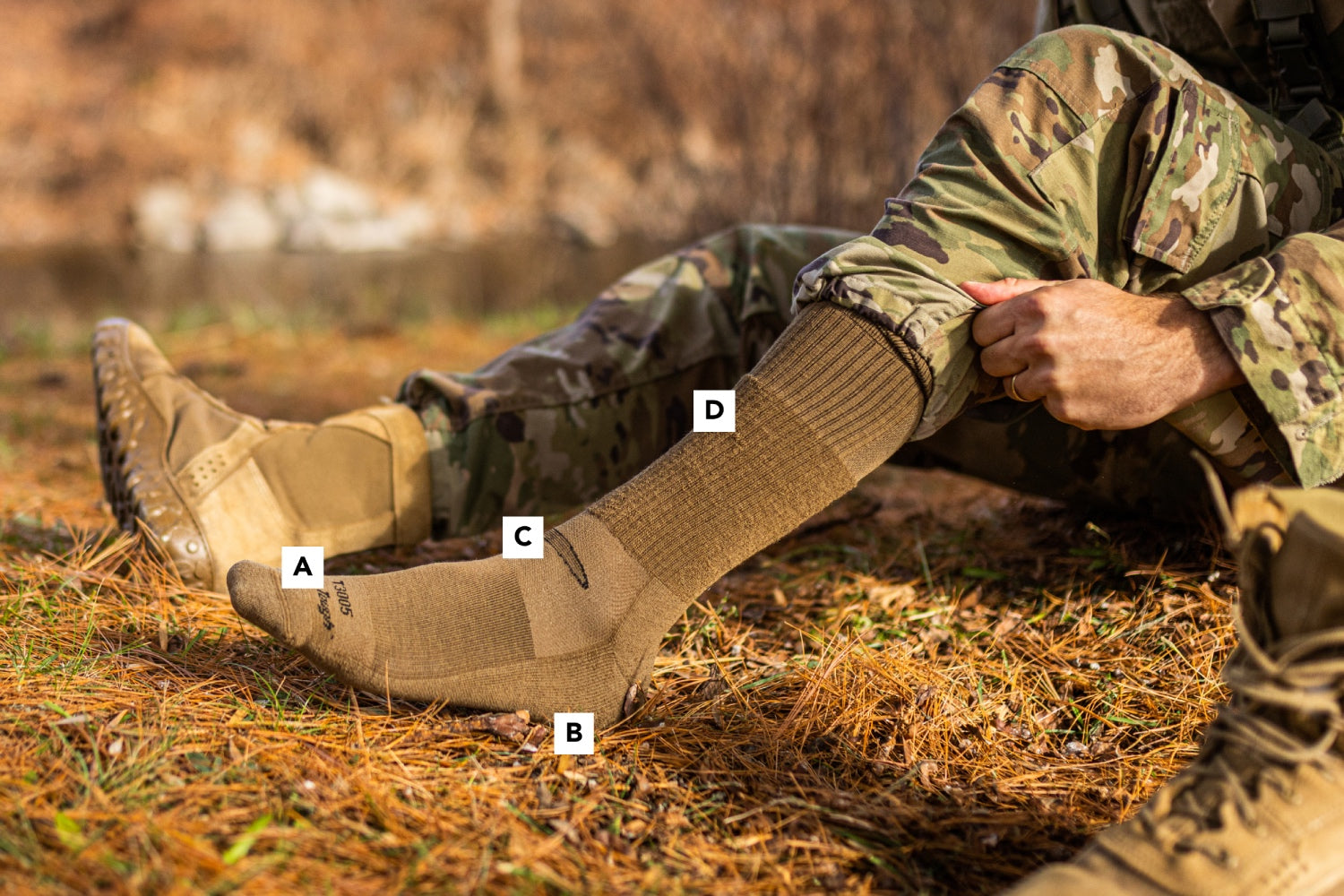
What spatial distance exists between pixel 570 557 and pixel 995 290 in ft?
1.89

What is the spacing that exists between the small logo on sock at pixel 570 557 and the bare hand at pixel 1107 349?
1.72 feet

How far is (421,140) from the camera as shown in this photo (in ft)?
40.2

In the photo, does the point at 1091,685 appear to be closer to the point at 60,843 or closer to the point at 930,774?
the point at 930,774

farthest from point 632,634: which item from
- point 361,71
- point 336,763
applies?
point 361,71

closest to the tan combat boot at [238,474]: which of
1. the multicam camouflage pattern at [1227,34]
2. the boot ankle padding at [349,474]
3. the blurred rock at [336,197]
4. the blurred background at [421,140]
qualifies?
A: the boot ankle padding at [349,474]

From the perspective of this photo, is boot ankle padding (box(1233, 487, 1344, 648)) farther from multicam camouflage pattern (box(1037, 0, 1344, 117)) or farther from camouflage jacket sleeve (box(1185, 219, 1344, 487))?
multicam camouflage pattern (box(1037, 0, 1344, 117))

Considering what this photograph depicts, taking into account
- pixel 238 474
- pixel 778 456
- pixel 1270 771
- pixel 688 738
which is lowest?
pixel 688 738

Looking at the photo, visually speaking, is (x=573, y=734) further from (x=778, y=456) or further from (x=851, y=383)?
(x=851, y=383)

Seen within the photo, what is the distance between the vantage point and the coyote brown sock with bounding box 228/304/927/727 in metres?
1.14

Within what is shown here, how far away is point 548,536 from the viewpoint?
1.21 meters

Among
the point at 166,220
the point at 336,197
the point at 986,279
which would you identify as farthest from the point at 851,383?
the point at 336,197

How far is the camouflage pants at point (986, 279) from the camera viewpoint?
3.92 ft

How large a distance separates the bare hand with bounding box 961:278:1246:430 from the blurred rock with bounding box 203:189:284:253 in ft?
33.2

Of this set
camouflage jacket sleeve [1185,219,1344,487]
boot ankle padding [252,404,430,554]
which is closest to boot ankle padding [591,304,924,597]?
camouflage jacket sleeve [1185,219,1344,487]
